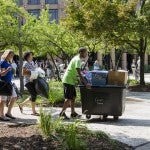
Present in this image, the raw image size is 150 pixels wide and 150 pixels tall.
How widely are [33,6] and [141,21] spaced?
158 feet

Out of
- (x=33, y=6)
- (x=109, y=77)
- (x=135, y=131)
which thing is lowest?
(x=135, y=131)

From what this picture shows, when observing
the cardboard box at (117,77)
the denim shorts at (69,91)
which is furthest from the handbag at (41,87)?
the cardboard box at (117,77)

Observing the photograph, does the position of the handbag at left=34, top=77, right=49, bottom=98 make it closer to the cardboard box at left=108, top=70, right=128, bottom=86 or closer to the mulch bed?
the cardboard box at left=108, top=70, right=128, bottom=86

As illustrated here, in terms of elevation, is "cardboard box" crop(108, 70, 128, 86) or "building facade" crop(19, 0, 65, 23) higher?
"building facade" crop(19, 0, 65, 23)

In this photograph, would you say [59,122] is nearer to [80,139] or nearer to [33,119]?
[80,139]

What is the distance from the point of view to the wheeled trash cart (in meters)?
11.7

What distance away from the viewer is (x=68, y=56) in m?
29.3

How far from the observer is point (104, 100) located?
11.7 metres

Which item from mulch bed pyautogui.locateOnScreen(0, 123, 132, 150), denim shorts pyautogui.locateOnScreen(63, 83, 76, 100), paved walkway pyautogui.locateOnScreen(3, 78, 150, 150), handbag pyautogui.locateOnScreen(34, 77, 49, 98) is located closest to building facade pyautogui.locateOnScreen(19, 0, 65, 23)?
paved walkway pyautogui.locateOnScreen(3, 78, 150, 150)

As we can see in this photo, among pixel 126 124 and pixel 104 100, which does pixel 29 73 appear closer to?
pixel 104 100

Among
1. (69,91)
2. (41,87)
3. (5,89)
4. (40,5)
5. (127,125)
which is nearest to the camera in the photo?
(127,125)

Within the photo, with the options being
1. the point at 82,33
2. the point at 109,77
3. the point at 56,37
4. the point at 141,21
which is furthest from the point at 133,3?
the point at 109,77

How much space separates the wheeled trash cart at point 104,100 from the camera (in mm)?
11664

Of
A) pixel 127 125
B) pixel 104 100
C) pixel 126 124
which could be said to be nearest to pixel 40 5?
pixel 104 100
